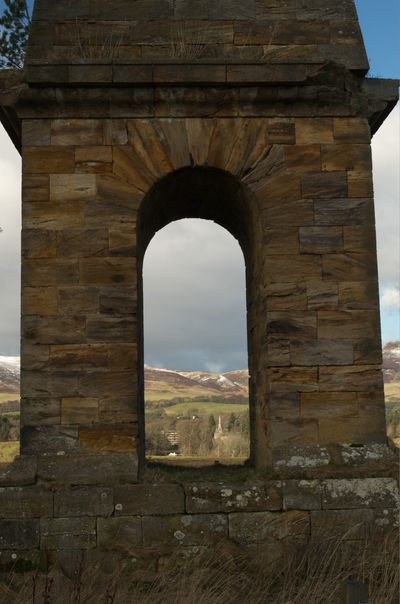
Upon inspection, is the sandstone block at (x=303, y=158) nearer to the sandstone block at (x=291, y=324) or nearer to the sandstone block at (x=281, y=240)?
the sandstone block at (x=281, y=240)

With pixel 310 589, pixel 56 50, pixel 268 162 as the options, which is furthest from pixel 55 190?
pixel 310 589

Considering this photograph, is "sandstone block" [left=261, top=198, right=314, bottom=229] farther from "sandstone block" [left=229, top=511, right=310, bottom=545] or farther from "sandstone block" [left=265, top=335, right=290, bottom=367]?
"sandstone block" [left=229, top=511, right=310, bottom=545]

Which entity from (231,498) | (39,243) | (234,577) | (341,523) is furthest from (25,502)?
(341,523)

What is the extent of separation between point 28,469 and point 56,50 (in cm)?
437

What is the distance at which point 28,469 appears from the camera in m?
6.34

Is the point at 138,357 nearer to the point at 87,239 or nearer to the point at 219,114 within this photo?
the point at 87,239

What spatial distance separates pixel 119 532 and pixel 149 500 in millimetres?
398

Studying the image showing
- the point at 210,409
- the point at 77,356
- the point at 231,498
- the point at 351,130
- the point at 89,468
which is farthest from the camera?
the point at 210,409

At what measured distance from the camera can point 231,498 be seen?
6258mm

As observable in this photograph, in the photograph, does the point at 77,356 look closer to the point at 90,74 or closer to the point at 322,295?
the point at 322,295

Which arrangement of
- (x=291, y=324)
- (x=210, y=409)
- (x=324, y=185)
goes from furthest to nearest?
(x=210, y=409), (x=324, y=185), (x=291, y=324)

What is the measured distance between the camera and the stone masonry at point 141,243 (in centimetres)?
627

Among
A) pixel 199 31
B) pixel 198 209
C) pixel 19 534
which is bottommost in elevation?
pixel 19 534

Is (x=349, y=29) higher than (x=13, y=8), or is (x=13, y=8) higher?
(x=13, y=8)
